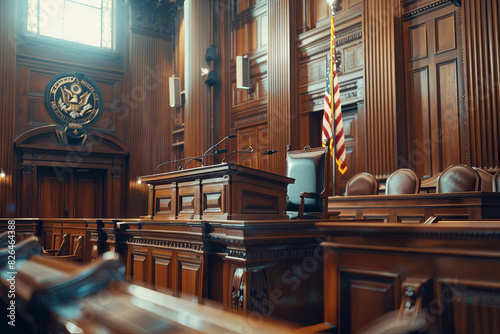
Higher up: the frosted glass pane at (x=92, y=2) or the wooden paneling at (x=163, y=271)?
the frosted glass pane at (x=92, y=2)

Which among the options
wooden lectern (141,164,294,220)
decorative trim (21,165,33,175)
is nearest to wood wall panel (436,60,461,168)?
wooden lectern (141,164,294,220)

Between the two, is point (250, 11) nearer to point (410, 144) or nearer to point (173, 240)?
point (410, 144)

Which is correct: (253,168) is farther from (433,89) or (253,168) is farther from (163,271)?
(433,89)

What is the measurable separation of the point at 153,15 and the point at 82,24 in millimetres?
1489

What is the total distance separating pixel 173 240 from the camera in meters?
2.91

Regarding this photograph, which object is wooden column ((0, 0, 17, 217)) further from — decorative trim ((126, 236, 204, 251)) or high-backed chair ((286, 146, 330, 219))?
high-backed chair ((286, 146, 330, 219))

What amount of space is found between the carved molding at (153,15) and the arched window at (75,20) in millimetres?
496

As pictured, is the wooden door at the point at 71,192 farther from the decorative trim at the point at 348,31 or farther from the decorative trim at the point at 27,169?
the decorative trim at the point at 348,31

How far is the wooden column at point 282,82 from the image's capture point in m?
6.64

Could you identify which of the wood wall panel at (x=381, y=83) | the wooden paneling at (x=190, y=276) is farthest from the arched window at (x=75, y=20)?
the wooden paneling at (x=190, y=276)

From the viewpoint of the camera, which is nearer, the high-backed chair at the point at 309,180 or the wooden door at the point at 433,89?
the high-backed chair at the point at 309,180

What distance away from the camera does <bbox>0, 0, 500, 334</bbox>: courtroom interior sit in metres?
1.38

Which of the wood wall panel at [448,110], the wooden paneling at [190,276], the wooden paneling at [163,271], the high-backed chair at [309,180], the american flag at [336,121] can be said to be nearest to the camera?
the wooden paneling at [190,276]

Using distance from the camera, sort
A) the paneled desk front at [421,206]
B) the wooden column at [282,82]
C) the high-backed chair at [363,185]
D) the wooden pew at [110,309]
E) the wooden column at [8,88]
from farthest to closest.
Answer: the wooden column at [8,88]
the wooden column at [282,82]
the high-backed chair at [363,185]
the paneled desk front at [421,206]
the wooden pew at [110,309]
